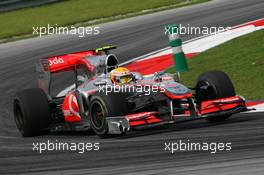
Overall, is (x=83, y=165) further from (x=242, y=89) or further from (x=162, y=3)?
(x=162, y=3)

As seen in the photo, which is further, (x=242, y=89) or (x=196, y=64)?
(x=196, y=64)

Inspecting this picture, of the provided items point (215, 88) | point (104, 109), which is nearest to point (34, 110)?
point (104, 109)

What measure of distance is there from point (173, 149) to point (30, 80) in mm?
9106

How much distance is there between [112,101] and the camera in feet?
35.2

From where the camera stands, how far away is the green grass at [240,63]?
13.5m

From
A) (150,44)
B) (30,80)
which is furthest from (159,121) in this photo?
(150,44)

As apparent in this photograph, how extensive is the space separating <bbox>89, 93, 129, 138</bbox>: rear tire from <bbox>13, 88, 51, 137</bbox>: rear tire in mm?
1219

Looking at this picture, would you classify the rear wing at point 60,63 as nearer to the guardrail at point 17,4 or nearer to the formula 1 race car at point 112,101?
the formula 1 race car at point 112,101

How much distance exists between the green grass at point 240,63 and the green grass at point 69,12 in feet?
27.8

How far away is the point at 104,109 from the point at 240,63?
17.6ft

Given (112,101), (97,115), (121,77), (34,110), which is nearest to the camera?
(112,101)

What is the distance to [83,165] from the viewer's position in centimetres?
935

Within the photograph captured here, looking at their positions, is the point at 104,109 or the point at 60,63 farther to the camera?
the point at 60,63

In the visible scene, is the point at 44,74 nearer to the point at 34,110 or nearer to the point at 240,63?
the point at 34,110
